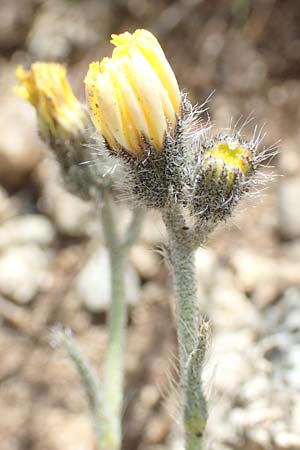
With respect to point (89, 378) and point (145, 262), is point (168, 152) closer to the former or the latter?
point (89, 378)

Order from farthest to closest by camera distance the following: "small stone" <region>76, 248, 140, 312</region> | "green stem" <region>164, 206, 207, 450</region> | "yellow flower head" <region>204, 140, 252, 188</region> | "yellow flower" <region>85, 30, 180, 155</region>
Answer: "small stone" <region>76, 248, 140, 312</region>, "green stem" <region>164, 206, 207, 450</region>, "yellow flower head" <region>204, 140, 252, 188</region>, "yellow flower" <region>85, 30, 180, 155</region>

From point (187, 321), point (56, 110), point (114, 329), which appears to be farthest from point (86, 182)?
point (187, 321)

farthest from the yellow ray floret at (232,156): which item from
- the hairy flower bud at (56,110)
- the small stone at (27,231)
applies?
the small stone at (27,231)

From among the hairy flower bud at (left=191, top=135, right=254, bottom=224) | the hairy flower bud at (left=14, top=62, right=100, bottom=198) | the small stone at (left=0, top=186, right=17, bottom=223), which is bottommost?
the hairy flower bud at (left=191, top=135, right=254, bottom=224)

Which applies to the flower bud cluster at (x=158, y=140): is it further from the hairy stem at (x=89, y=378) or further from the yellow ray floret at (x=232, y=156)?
the hairy stem at (x=89, y=378)

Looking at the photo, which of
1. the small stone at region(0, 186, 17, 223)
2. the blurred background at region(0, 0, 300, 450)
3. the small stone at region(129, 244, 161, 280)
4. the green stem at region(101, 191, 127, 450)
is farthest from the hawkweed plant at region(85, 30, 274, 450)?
the small stone at region(0, 186, 17, 223)

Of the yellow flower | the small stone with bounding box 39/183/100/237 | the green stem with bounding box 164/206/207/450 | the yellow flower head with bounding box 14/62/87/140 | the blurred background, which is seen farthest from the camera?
the small stone with bounding box 39/183/100/237

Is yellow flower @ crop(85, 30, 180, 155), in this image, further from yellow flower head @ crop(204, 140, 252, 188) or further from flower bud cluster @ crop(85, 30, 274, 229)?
yellow flower head @ crop(204, 140, 252, 188)

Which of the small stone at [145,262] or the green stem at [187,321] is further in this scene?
the small stone at [145,262]
